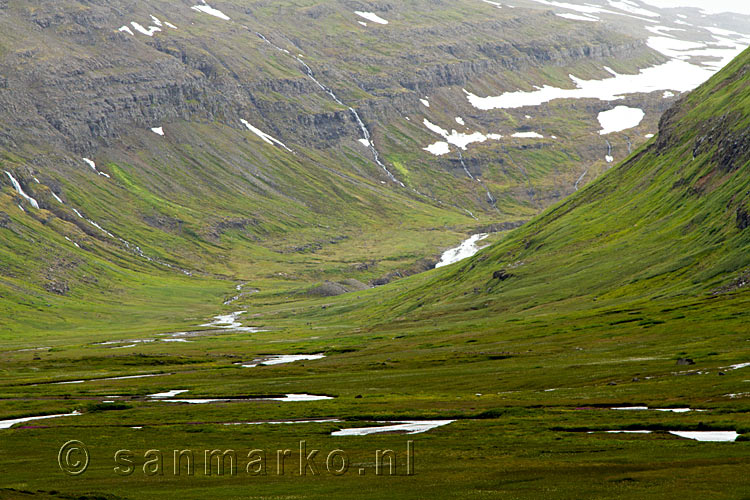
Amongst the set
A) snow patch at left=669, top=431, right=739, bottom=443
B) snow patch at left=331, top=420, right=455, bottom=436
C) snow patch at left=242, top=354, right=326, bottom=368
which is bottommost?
snow patch at left=669, top=431, right=739, bottom=443

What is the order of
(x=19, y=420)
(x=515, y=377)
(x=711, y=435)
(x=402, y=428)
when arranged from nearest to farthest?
(x=711, y=435)
(x=402, y=428)
(x=19, y=420)
(x=515, y=377)

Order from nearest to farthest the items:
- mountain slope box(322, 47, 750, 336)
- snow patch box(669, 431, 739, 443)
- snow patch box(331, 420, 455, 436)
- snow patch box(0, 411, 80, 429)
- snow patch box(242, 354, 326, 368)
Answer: snow patch box(669, 431, 739, 443) → snow patch box(331, 420, 455, 436) → snow patch box(0, 411, 80, 429) → snow patch box(242, 354, 326, 368) → mountain slope box(322, 47, 750, 336)

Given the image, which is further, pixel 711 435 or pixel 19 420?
pixel 19 420

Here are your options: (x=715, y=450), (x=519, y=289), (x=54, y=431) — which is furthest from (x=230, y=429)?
(x=519, y=289)

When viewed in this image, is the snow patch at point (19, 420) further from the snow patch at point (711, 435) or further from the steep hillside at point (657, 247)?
the steep hillside at point (657, 247)

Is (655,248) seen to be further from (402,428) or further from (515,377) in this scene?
(402,428)

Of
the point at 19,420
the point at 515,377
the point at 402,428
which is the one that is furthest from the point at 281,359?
the point at 402,428

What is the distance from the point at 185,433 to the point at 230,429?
3462 millimetres

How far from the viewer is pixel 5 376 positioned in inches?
4604

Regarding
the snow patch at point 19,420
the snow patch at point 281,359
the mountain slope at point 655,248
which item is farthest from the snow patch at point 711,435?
the snow patch at point 281,359

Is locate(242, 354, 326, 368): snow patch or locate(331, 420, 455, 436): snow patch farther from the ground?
locate(242, 354, 326, 368): snow patch

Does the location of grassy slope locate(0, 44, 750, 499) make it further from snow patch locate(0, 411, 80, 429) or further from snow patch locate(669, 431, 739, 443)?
snow patch locate(0, 411, 80, 429)

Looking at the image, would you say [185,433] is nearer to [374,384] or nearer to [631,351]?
[374,384]

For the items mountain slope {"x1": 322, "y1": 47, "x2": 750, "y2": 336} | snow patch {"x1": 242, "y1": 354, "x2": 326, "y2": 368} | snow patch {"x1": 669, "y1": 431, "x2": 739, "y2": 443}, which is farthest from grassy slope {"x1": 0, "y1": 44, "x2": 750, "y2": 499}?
snow patch {"x1": 242, "y1": 354, "x2": 326, "y2": 368}
